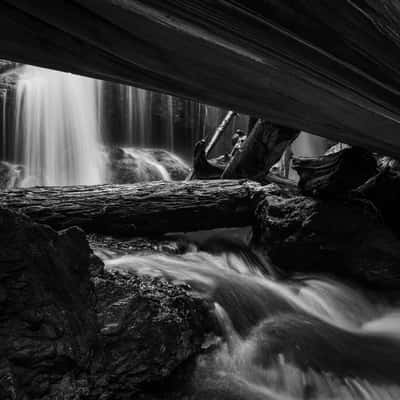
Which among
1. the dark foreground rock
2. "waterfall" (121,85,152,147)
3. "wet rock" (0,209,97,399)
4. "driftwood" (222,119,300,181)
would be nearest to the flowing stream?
the dark foreground rock

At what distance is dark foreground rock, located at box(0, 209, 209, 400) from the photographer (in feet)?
4.76

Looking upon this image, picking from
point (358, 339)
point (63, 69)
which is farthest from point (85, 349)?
point (358, 339)

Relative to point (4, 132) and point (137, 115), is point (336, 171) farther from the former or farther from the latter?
point (137, 115)

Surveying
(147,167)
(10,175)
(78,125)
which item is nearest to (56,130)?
Answer: (78,125)

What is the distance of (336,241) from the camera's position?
135 inches

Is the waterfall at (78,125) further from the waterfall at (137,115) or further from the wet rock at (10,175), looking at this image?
the wet rock at (10,175)

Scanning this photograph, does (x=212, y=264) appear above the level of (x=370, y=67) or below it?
below

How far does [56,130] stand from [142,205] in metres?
8.70

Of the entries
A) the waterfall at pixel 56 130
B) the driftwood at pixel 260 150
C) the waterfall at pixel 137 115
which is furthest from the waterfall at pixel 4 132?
the driftwood at pixel 260 150

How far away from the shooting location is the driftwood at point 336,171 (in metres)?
3.18

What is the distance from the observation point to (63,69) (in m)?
1.21

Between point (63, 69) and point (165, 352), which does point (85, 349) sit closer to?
point (165, 352)

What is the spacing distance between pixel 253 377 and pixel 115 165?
33.9ft

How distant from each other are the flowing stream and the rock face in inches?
Result: 7.3
